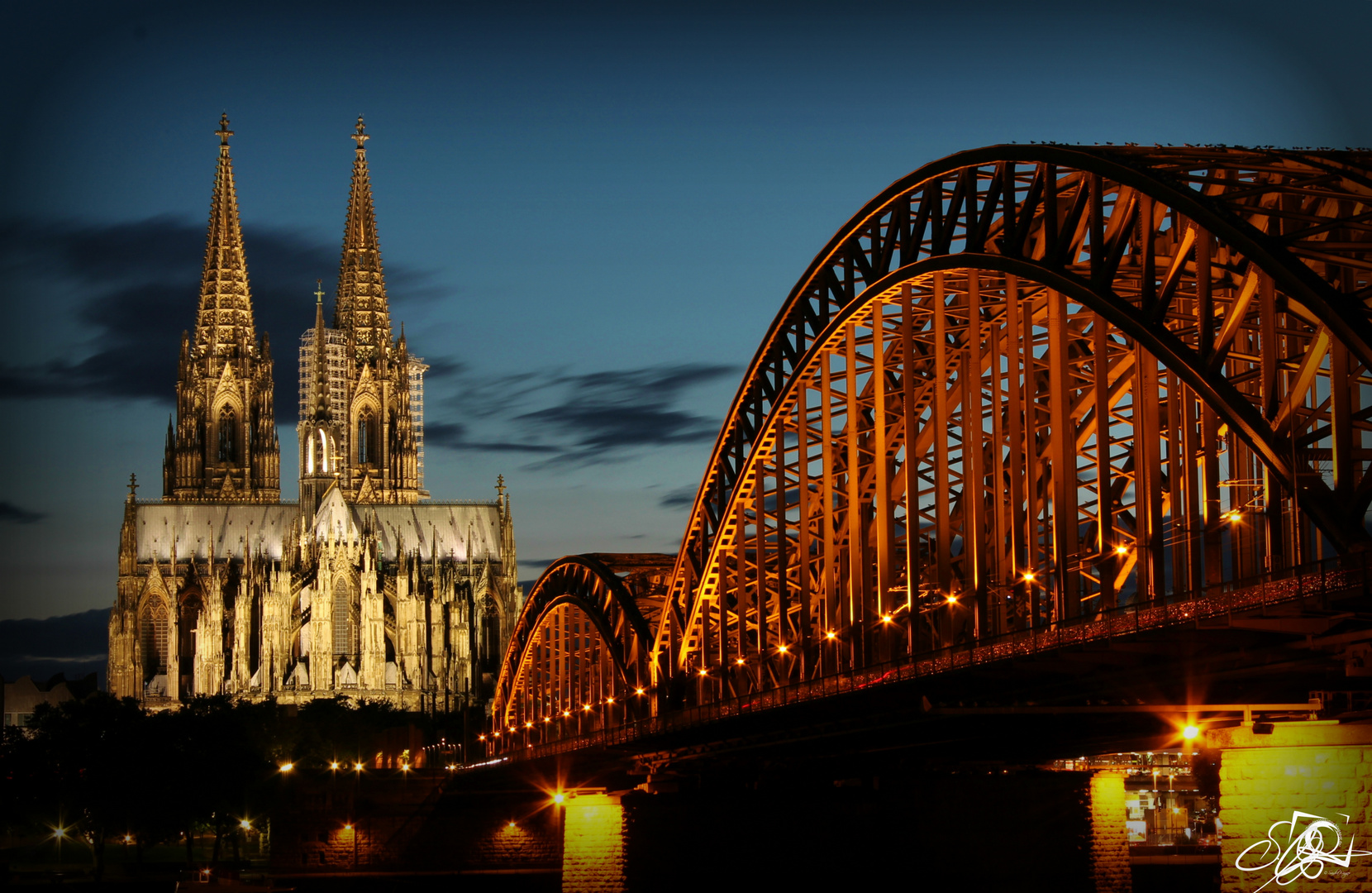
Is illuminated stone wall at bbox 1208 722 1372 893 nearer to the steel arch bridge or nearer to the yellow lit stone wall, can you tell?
the steel arch bridge

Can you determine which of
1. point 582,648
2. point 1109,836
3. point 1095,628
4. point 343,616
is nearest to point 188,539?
point 343,616

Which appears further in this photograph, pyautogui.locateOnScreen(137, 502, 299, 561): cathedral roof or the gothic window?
pyautogui.locateOnScreen(137, 502, 299, 561): cathedral roof

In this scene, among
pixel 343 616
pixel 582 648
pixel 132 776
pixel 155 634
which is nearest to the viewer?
pixel 582 648

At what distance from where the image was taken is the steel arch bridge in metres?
32.7

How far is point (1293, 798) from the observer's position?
33406 mm

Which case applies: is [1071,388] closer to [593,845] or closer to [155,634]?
[593,845]

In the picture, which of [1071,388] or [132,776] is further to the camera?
[132,776]

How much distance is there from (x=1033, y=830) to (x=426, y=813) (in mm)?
39310

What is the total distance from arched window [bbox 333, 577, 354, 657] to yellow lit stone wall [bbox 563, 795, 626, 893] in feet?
346

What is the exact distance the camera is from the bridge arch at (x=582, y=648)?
81875 mm

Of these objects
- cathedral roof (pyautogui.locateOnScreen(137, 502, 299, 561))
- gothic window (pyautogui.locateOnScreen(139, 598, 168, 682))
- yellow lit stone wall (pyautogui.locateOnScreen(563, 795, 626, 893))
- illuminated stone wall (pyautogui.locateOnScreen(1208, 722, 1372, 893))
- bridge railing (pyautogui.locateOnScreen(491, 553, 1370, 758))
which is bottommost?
yellow lit stone wall (pyautogui.locateOnScreen(563, 795, 626, 893))

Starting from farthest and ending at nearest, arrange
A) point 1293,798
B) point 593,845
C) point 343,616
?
point 343,616 < point 593,845 < point 1293,798

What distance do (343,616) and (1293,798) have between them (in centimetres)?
15324

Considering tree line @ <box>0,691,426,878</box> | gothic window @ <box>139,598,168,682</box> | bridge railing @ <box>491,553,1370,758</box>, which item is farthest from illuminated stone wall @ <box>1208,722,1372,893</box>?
gothic window @ <box>139,598,168,682</box>
